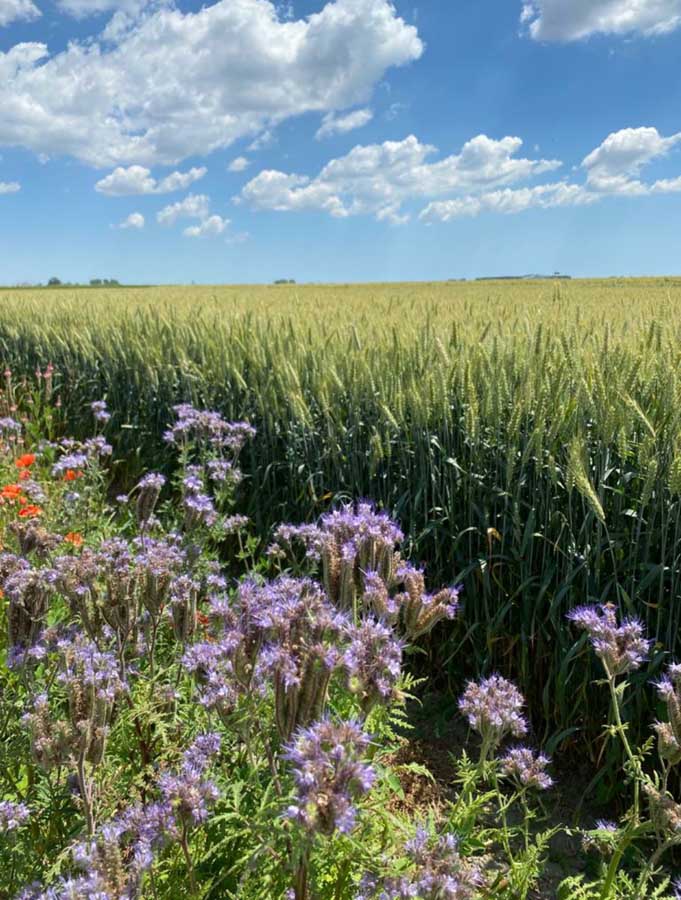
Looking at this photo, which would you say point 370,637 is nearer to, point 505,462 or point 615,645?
point 615,645

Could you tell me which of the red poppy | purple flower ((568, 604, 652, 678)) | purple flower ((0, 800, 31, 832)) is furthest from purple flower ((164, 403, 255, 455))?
purple flower ((568, 604, 652, 678))

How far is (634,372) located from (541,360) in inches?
16.7

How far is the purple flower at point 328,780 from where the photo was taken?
104 cm

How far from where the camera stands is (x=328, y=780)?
107 centimetres

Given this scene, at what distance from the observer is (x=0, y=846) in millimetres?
1778

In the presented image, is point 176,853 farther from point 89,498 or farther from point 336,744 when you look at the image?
point 89,498

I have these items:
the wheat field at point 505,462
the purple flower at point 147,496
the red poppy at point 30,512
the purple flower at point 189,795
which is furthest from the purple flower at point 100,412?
the purple flower at point 189,795

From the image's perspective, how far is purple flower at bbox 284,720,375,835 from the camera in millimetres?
1035

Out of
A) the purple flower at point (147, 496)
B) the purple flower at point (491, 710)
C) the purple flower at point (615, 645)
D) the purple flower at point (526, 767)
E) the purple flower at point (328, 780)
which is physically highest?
the purple flower at point (147, 496)

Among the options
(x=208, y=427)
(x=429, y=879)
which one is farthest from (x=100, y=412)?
(x=429, y=879)

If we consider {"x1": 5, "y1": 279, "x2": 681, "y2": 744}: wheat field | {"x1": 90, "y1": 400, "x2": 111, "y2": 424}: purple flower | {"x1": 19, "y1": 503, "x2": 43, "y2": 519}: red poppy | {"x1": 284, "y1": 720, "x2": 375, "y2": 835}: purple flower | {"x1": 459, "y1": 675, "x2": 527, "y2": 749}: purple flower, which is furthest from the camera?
{"x1": 90, "y1": 400, "x2": 111, "y2": 424}: purple flower

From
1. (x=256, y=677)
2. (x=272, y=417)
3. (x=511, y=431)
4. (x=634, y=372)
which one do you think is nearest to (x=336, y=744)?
(x=256, y=677)

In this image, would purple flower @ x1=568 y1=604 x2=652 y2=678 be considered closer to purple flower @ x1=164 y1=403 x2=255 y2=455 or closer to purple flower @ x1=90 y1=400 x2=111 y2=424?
purple flower @ x1=164 y1=403 x2=255 y2=455

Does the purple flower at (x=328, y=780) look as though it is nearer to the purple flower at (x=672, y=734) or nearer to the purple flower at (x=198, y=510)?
the purple flower at (x=672, y=734)
